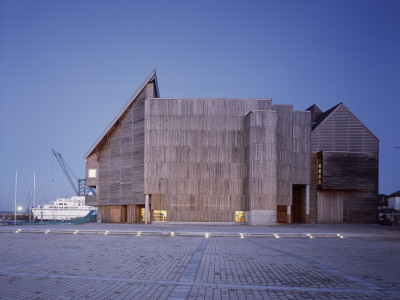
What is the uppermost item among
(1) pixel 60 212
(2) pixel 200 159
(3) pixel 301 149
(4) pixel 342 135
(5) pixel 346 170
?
(4) pixel 342 135

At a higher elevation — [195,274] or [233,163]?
[233,163]

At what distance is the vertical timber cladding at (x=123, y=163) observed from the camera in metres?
39.2

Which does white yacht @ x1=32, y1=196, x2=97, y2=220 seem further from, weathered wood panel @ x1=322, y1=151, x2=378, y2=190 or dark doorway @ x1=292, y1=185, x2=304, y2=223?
weathered wood panel @ x1=322, y1=151, x2=378, y2=190

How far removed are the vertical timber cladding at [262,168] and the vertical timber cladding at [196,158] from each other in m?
1.83

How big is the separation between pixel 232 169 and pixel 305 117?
11.8 metres

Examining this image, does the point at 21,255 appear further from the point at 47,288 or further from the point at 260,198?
the point at 260,198

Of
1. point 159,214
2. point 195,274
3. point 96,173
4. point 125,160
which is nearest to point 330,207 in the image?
point 159,214

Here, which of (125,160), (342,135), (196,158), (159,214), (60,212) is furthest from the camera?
(60,212)

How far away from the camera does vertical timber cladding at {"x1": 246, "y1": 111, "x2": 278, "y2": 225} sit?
35.0 metres

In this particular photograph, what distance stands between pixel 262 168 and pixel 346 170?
12.0m

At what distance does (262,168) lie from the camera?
3528 centimetres

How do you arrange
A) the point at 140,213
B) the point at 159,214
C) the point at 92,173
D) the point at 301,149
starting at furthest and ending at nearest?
the point at 92,173 → the point at 140,213 → the point at 301,149 → the point at 159,214

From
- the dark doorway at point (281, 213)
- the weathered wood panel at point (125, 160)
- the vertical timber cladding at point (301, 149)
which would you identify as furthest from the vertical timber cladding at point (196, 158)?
the dark doorway at point (281, 213)

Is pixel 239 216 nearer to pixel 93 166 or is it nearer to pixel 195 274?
pixel 93 166
